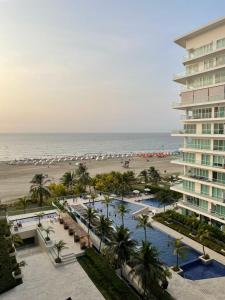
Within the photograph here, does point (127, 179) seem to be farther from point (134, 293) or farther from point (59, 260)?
point (134, 293)

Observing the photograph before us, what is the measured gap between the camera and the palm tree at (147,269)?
22.2m

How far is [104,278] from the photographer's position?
2678 centimetres

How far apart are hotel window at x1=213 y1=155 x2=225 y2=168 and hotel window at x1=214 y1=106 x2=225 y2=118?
19.0 feet

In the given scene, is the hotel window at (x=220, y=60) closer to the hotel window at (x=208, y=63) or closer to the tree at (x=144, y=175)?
the hotel window at (x=208, y=63)

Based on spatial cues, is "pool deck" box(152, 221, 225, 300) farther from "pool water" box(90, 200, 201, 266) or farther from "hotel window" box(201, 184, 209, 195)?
"hotel window" box(201, 184, 209, 195)

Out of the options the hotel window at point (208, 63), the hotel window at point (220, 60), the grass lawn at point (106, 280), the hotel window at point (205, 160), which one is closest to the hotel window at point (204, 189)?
the hotel window at point (205, 160)

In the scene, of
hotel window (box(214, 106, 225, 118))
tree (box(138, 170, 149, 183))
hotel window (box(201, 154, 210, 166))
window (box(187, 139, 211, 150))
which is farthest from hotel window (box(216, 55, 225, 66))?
tree (box(138, 170, 149, 183))

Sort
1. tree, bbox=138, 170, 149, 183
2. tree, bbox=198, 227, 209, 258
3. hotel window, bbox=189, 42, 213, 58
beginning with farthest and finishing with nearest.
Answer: tree, bbox=138, 170, 149, 183 < hotel window, bbox=189, 42, 213, 58 < tree, bbox=198, 227, 209, 258

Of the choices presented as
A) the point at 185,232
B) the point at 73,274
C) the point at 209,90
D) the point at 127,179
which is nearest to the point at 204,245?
the point at 185,232

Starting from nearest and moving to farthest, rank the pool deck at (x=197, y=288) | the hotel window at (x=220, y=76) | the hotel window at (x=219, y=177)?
the pool deck at (x=197, y=288)
the hotel window at (x=220, y=76)
the hotel window at (x=219, y=177)

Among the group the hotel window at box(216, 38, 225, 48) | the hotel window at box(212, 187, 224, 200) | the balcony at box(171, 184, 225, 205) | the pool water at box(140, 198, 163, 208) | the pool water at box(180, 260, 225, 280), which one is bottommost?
the pool water at box(180, 260, 225, 280)

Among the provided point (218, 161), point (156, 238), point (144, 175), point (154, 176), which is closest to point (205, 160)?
point (218, 161)

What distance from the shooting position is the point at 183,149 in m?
43.3

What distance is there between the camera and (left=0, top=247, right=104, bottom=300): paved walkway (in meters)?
24.2
